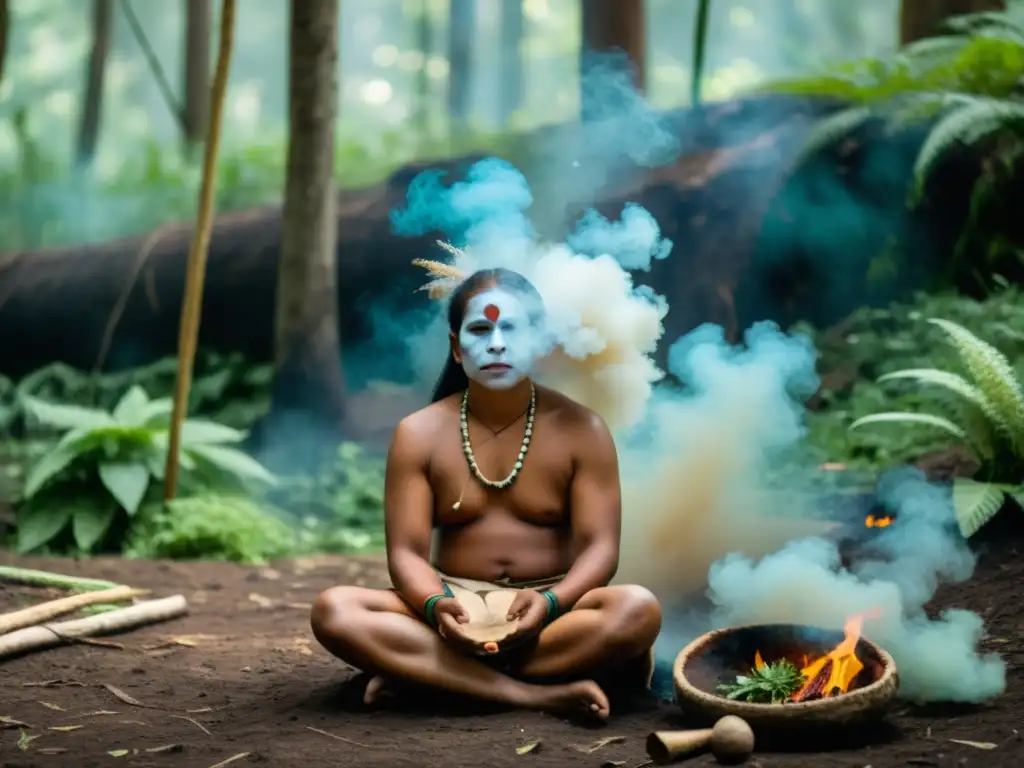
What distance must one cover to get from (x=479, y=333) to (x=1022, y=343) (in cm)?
342

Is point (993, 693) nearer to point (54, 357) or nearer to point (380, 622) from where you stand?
point (380, 622)

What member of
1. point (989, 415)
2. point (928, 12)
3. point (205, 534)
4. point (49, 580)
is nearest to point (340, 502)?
point (205, 534)

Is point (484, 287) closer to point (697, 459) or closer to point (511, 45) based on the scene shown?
point (697, 459)

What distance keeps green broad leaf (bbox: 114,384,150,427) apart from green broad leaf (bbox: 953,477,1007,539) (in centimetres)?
456

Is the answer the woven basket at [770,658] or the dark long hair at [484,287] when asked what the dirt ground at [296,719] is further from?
the dark long hair at [484,287]

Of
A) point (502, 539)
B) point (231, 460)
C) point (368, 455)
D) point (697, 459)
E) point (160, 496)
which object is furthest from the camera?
point (368, 455)

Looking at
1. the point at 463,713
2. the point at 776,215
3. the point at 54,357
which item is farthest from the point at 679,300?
the point at 54,357

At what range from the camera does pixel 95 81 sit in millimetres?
12859

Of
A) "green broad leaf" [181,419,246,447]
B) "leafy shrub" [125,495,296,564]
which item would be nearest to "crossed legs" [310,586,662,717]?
"leafy shrub" [125,495,296,564]

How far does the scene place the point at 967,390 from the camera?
16.1ft

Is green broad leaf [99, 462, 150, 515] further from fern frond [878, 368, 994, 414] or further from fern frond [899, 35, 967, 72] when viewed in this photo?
fern frond [899, 35, 967, 72]

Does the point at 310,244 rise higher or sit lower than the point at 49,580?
higher

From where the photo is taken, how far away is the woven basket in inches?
126

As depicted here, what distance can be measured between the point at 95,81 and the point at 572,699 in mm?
11232
